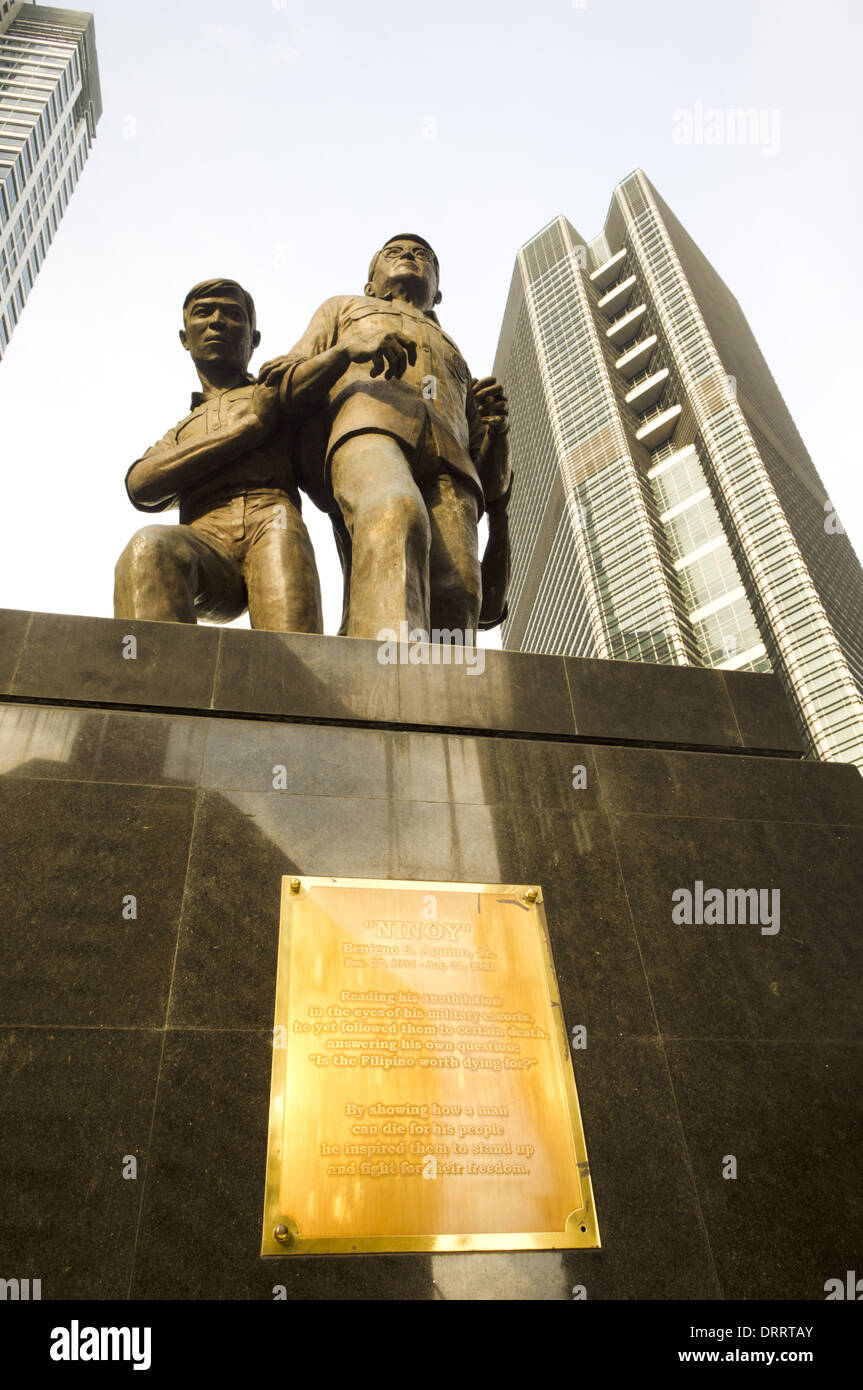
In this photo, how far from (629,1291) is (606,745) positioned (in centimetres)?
242

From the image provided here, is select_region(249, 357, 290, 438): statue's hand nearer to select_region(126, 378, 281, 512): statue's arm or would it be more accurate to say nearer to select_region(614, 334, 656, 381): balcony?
select_region(126, 378, 281, 512): statue's arm

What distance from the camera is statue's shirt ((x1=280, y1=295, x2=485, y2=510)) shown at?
638cm

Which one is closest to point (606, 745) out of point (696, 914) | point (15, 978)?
point (696, 914)

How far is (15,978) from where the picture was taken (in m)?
3.27

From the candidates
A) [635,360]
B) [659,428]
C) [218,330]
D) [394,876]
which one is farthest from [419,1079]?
[635,360]

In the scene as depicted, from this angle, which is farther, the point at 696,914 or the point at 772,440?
the point at 772,440

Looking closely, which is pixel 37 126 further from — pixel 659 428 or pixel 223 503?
pixel 223 503

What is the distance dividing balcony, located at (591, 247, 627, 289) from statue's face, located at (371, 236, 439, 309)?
112623 mm

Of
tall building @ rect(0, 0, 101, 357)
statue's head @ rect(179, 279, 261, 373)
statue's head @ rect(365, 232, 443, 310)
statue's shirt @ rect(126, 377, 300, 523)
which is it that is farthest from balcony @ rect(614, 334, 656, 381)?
statue's shirt @ rect(126, 377, 300, 523)

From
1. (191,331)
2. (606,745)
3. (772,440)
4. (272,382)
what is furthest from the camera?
(772,440)

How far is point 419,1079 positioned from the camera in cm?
319

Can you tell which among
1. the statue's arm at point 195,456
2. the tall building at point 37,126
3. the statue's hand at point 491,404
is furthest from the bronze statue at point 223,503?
the tall building at point 37,126

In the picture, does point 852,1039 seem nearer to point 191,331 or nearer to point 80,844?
point 80,844

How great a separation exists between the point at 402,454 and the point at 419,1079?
4.27m
